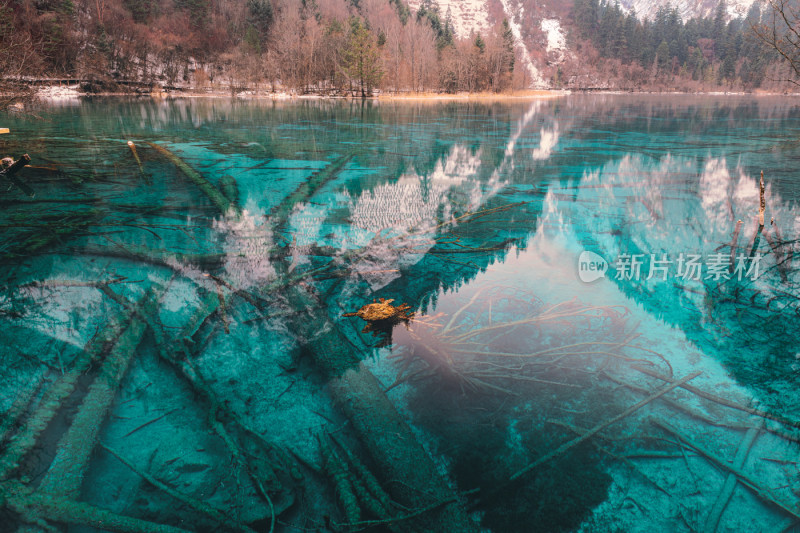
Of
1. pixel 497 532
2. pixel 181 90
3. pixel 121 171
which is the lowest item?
pixel 497 532

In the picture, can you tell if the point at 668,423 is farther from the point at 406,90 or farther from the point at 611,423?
the point at 406,90

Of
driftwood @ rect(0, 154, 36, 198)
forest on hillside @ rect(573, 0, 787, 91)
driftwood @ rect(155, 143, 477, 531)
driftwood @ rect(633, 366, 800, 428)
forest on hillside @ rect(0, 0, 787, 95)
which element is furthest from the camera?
forest on hillside @ rect(573, 0, 787, 91)

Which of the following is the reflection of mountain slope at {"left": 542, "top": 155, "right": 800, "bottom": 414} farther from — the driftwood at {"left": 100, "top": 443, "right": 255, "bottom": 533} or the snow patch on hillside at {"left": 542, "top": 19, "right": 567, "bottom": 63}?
the snow patch on hillside at {"left": 542, "top": 19, "right": 567, "bottom": 63}

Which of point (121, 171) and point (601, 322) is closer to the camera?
point (601, 322)

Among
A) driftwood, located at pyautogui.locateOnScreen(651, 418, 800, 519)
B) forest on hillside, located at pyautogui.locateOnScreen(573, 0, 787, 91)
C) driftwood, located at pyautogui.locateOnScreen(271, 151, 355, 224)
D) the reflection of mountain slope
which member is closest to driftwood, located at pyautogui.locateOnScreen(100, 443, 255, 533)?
driftwood, located at pyautogui.locateOnScreen(651, 418, 800, 519)

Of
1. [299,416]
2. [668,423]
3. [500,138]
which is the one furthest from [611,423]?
[500,138]

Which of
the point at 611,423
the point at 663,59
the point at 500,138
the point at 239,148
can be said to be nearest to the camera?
the point at 611,423

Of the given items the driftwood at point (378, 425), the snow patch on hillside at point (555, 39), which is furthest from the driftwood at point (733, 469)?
the snow patch on hillside at point (555, 39)

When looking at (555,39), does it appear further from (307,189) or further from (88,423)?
(88,423)
